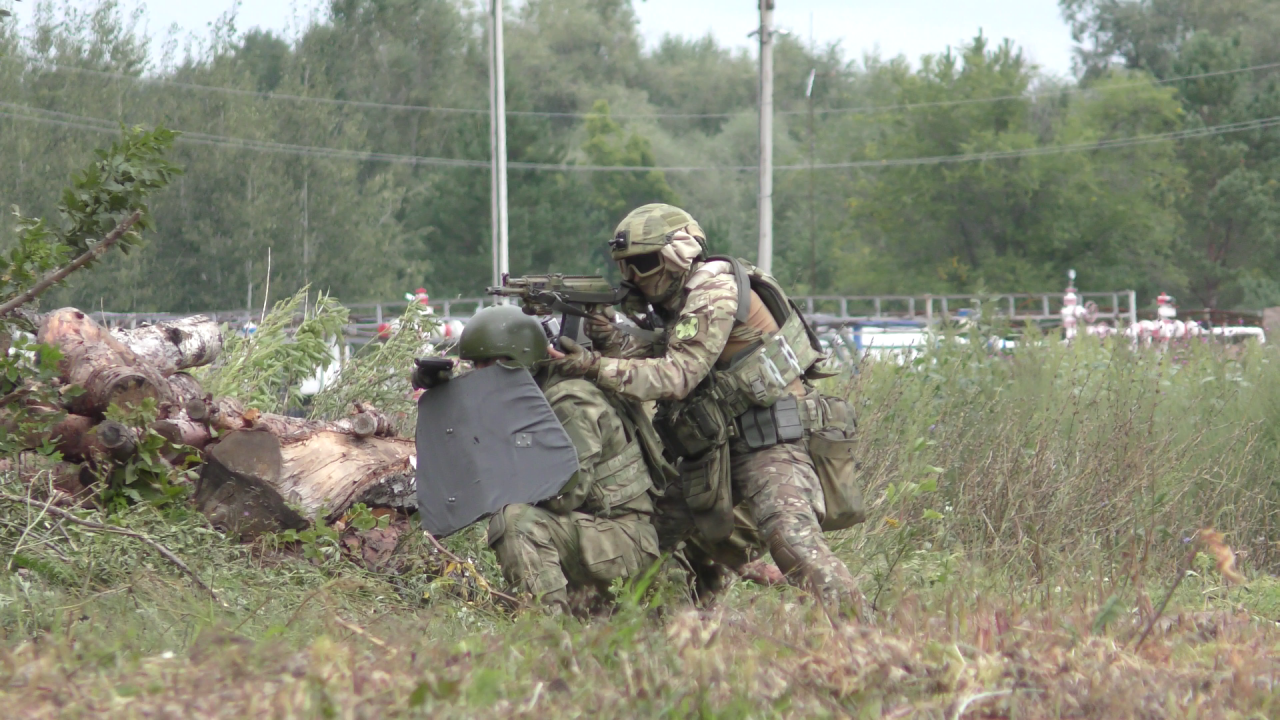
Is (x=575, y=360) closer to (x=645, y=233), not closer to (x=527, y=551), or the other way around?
(x=645, y=233)

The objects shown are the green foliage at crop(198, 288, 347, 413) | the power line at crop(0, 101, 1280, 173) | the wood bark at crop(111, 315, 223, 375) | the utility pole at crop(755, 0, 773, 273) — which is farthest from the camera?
the power line at crop(0, 101, 1280, 173)

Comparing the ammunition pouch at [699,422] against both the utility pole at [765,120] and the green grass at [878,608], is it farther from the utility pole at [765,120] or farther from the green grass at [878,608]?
the utility pole at [765,120]

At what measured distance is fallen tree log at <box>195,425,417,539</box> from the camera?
19.8 ft

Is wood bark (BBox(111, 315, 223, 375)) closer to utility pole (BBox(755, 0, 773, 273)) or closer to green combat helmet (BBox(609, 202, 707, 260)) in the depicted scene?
green combat helmet (BBox(609, 202, 707, 260))

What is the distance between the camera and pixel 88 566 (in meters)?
5.23

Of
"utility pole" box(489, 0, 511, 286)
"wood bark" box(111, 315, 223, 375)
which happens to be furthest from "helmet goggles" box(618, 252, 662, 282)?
"utility pole" box(489, 0, 511, 286)

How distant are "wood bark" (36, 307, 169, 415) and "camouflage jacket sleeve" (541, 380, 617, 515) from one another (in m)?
2.02

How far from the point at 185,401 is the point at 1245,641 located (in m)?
4.51

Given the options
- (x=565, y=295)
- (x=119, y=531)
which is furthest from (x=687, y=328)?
(x=119, y=531)

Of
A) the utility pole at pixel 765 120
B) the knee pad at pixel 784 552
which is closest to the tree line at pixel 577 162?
the utility pole at pixel 765 120

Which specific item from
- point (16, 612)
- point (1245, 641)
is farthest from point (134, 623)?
point (1245, 641)

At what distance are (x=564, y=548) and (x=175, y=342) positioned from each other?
319 centimetres

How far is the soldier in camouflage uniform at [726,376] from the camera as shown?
524 centimetres

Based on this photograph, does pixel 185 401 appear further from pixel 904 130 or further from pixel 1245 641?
pixel 904 130
